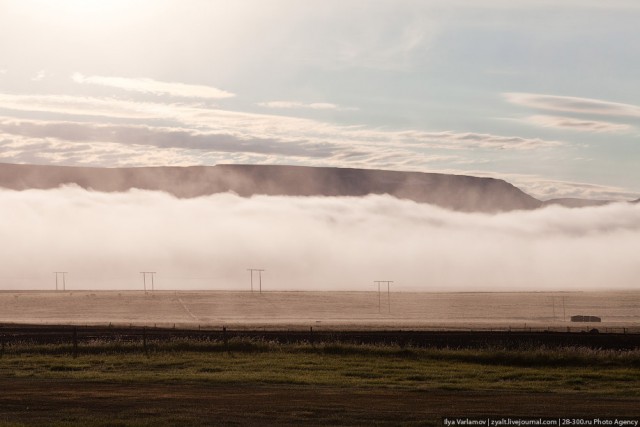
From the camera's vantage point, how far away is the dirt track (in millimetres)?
28703

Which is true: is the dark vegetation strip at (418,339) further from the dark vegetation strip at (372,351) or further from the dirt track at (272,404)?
the dirt track at (272,404)

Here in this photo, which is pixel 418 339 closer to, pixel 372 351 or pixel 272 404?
pixel 372 351

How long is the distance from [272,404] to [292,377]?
8.39 m

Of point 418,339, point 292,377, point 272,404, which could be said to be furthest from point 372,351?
point 272,404

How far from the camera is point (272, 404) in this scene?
31.5 m

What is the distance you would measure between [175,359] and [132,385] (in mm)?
9731

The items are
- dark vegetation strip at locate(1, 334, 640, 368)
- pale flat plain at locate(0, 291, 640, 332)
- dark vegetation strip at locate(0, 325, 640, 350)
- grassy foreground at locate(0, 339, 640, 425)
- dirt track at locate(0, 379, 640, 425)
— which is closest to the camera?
dirt track at locate(0, 379, 640, 425)

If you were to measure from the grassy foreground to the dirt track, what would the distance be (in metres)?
0.06

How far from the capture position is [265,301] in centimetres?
18000

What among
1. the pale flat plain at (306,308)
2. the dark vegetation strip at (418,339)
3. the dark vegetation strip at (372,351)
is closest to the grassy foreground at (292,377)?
the dark vegetation strip at (372,351)

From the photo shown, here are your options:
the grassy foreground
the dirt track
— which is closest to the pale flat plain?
the grassy foreground

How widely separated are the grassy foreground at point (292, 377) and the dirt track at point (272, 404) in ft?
0.20

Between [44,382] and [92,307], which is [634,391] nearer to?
[44,382]

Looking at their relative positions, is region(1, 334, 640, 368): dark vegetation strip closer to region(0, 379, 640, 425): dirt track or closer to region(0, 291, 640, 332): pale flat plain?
region(0, 379, 640, 425): dirt track
